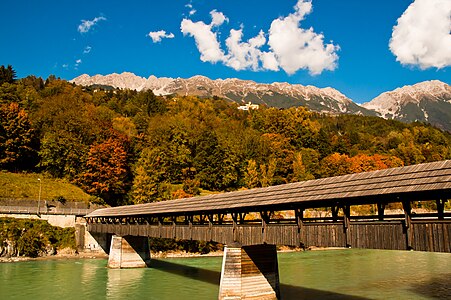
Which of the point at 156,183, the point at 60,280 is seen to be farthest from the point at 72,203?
the point at 60,280

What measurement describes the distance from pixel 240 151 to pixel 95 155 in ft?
81.0

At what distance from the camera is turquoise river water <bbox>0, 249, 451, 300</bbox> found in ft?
68.7

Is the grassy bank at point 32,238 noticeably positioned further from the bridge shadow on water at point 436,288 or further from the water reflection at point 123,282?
the bridge shadow on water at point 436,288

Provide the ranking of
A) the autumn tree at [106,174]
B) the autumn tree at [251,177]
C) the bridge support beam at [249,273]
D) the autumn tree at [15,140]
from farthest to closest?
the autumn tree at [251,177] → the autumn tree at [106,174] → the autumn tree at [15,140] → the bridge support beam at [249,273]

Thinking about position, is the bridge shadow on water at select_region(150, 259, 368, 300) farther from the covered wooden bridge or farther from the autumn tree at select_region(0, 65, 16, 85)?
the autumn tree at select_region(0, 65, 16, 85)

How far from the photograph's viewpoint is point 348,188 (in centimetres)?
1285

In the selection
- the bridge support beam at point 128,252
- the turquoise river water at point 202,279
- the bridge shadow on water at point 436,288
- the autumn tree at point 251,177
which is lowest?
the bridge shadow on water at point 436,288

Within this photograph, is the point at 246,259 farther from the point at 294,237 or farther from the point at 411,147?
the point at 411,147

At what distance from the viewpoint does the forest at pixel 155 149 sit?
5184 cm

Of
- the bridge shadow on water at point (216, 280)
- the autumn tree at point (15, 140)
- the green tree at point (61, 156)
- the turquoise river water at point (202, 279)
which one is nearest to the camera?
the bridge shadow on water at point (216, 280)

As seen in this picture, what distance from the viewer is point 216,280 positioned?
81.9ft

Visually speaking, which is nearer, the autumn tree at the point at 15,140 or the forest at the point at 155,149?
the autumn tree at the point at 15,140

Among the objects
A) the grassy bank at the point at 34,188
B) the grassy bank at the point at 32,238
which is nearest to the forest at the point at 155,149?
the grassy bank at the point at 34,188

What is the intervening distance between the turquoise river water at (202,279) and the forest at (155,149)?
18.5m
